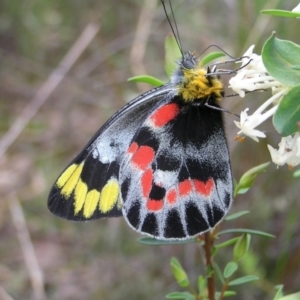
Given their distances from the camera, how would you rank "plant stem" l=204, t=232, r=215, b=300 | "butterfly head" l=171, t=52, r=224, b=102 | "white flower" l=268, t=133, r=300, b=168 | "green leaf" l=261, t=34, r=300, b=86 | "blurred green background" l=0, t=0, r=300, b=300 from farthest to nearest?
"blurred green background" l=0, t=0, r=300, b=300 < "butterfly head" l=171, t=52, r=224, b=102 < "plant stem" l=204, t=232, r=215, b=300 < "white flower" l=268, t=133, r=300, b=168 < "green leaf" l=261, t=34, r=300, b=86

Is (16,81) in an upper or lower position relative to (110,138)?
upper

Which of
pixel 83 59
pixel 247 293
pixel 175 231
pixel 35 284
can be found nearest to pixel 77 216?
pixel 175 231

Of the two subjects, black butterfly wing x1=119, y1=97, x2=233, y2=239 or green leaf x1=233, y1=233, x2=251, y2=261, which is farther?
black butterfly wing x1=119, y1=97, x2=233, y2=239

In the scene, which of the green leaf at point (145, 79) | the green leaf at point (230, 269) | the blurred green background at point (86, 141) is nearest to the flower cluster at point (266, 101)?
the green leaf at point (145, 79)

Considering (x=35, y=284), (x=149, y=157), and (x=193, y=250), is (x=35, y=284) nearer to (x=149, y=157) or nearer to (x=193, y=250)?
(x=193, y=250)

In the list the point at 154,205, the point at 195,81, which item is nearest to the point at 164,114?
the point at 195,81

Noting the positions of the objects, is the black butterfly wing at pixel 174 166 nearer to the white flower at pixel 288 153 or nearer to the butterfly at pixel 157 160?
the butterfly at pixel 157 160

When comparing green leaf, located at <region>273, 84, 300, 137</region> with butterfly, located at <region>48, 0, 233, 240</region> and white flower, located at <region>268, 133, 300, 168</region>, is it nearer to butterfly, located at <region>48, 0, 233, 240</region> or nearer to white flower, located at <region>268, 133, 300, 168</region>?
white flower, located at <region>268, 133, 300, 168</region>

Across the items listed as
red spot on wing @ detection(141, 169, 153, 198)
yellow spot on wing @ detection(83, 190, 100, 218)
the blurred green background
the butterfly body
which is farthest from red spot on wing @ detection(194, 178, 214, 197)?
the blurred green background
